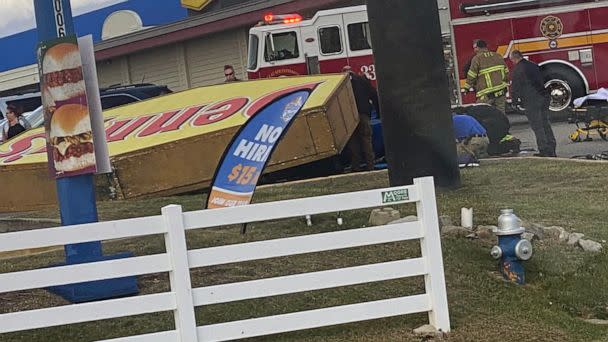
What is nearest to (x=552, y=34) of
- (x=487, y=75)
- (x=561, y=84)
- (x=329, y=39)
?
(x=561, y=84)

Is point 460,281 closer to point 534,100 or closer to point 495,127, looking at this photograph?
point 495,127

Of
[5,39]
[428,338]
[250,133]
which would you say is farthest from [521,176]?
[5,39]

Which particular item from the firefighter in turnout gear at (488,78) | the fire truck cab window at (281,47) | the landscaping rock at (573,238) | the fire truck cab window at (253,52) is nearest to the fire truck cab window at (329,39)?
the fire truck cab window at (281,47)

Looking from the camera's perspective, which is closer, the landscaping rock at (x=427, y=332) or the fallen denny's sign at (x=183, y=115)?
the landscaping rock at (x=427, y=332)

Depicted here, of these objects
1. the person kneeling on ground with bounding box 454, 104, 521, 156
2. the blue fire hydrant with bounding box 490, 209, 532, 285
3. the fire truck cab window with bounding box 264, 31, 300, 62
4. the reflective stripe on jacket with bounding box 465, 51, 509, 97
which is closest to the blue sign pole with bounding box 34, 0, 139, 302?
the blue fire hydrant with bounding box 490, 209, 532, 285

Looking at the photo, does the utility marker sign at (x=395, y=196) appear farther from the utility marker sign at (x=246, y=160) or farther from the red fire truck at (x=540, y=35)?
the red fire truck at (x=540, y=35)

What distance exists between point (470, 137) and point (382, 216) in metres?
→ 4.69

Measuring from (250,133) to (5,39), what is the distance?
37981 mm

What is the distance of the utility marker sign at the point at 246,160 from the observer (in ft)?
27.2

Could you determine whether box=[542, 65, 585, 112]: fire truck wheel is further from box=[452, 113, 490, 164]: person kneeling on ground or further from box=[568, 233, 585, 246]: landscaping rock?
box=[568, 233, 585, 246]: landscaping rock

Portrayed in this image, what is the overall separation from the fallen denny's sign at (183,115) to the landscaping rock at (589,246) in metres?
4.99

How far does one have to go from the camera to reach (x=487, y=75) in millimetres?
17094

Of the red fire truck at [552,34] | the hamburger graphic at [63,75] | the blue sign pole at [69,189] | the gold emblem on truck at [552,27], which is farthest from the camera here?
the gold emblem on truck at [552,27]

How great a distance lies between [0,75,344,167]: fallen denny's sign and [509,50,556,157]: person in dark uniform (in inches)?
136
